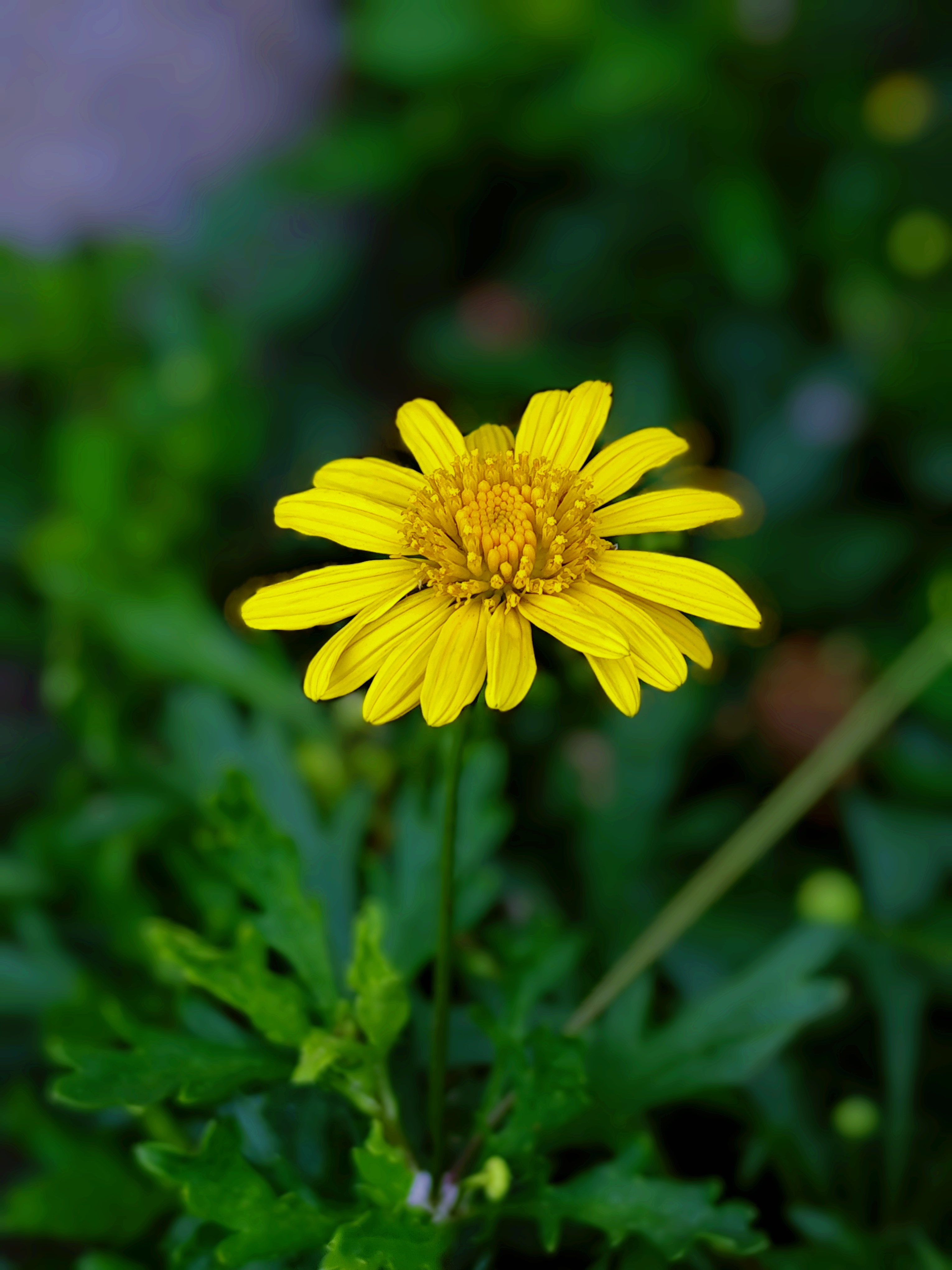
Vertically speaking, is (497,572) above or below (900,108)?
below

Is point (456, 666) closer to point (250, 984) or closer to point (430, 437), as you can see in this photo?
point (430, 437)

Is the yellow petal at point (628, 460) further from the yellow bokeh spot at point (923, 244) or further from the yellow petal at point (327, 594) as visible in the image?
the yellow bokeh spot at point (923, 244)

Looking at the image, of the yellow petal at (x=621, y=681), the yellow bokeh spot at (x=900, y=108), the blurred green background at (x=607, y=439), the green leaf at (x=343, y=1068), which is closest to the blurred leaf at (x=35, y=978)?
the blurred green background at (x=607, y=439)

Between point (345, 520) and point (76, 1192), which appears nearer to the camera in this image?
point (345, 520)

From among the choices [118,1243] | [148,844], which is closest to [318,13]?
[148,844]

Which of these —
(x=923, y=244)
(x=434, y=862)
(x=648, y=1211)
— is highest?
(x=923, y=244)

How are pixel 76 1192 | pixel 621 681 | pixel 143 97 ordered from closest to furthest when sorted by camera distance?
pixel 621 681 → pixel 76 1192 → pixel 143 97

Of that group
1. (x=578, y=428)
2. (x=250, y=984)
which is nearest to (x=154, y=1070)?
(x=250, y=984)

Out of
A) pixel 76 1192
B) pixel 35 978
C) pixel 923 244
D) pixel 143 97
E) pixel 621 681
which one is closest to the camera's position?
pixel 621 681

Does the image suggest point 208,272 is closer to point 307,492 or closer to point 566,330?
point 566,330
